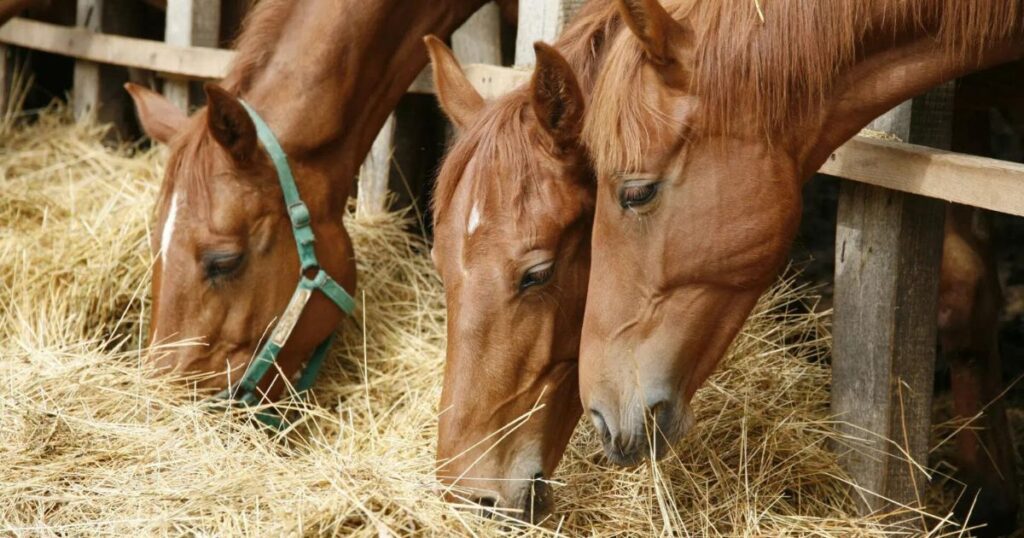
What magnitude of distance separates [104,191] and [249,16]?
1.46 meters

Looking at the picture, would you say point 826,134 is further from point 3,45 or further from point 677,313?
point 3,45

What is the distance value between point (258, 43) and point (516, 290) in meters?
1.47

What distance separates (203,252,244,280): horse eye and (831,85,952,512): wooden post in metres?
1.69

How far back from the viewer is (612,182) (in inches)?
84.7

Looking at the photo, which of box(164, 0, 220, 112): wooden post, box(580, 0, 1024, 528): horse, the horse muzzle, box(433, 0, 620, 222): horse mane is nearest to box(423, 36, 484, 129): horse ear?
box(433, 0, 620, 222): horse mane

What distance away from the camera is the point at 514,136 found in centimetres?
242

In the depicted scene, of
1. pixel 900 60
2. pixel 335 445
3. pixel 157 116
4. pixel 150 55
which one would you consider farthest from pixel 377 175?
pixel 900 60

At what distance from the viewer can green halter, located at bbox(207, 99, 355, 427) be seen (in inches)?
125

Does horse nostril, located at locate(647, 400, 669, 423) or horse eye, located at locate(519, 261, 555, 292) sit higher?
horse eye, located at locate(519, 261, 555, 292)

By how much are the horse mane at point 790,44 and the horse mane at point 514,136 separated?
1.16 feet

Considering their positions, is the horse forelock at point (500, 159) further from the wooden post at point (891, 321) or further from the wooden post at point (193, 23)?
the wooden post at point (193, 23)

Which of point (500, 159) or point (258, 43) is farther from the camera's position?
point (258, 43)

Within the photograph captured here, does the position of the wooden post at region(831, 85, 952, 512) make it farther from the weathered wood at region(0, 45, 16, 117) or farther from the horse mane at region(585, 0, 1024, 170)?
the weathered wood at region(0, 45, 16, 117)

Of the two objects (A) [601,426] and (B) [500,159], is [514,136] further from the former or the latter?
(A) [601,426]
